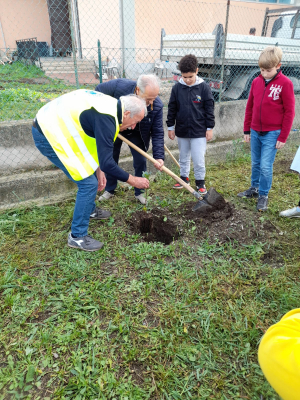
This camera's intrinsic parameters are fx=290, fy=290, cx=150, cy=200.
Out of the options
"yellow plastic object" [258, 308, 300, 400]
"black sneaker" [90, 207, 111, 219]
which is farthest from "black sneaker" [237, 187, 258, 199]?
"yellow plastic object" [258, 308, 300, 400]

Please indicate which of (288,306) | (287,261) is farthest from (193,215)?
(288,306)

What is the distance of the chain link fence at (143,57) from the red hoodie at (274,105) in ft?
5.33

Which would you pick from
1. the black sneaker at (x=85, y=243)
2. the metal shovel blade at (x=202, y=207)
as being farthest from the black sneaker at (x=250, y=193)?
the black sneaker at (x=85, y=243)

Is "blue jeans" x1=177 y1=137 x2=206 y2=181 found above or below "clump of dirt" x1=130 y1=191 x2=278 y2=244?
above

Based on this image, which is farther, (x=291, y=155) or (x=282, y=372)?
(x=291, y=155)

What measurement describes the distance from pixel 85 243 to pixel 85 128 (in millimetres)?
1074

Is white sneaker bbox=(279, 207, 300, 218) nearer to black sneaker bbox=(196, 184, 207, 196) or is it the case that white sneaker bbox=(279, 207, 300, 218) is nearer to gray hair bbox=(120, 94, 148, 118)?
black sneaker bbox=(196, 184, 207, 196)

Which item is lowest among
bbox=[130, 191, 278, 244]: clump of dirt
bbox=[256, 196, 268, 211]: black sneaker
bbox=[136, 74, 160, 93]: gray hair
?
bbox=[130, 191, 278, 244]: clump of dirt

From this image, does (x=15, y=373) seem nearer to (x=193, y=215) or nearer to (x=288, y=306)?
(x=288, y=306)

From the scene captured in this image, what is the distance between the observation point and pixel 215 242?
2867mm

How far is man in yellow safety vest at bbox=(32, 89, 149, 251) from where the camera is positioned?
2.27 metres

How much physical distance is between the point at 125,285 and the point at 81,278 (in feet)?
1.26

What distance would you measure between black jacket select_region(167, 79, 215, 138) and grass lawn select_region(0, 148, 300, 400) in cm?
96

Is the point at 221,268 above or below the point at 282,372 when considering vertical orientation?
below
